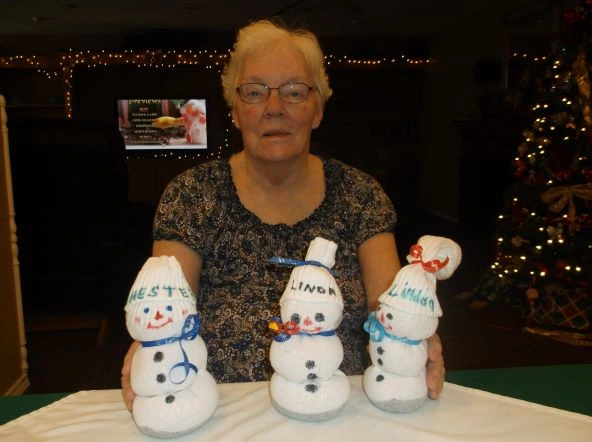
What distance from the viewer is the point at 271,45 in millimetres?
1179

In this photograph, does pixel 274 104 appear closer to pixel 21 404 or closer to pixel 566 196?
pixel 21 404

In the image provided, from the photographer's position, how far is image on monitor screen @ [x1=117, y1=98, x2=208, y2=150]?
24.6ft

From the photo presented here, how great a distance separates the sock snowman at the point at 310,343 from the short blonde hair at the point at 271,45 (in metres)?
0.61

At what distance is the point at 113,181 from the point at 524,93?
3.10 m

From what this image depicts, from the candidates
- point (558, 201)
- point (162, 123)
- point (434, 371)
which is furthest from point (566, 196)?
point (162, 123)

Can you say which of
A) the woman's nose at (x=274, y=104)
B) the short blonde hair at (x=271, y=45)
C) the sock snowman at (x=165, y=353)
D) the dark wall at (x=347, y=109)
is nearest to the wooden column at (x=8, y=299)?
the short blonde hair at (x=271, y=45)

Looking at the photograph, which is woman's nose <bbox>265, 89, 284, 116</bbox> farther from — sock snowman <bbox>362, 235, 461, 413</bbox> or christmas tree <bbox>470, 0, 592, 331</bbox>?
christmas tree <bbox>470, 0, 592, 331</bbox>

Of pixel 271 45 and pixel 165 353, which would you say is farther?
pixel 271 45

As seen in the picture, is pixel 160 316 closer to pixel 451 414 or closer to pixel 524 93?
pixel 451 414

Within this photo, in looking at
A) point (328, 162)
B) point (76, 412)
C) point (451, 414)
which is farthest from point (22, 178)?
point (451, 414)

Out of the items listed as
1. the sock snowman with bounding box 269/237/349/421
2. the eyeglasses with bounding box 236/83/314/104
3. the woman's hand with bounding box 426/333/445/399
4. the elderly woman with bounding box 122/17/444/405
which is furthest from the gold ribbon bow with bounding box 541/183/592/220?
the sock snowman with bounding box 269/237/349/421

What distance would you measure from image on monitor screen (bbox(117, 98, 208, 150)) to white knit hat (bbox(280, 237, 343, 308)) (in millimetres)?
7226

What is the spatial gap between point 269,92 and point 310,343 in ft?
2.07

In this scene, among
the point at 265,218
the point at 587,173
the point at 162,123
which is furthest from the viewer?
the point at 162,123
